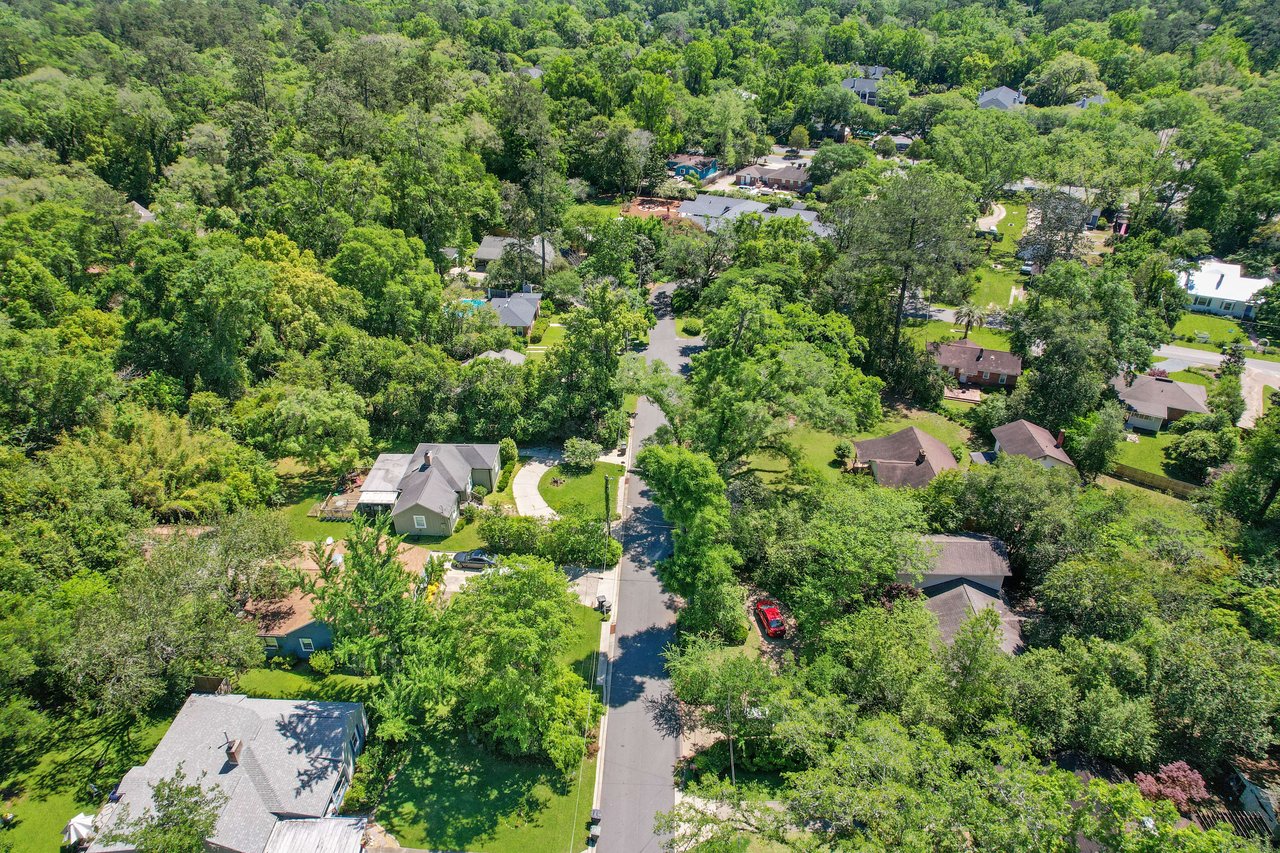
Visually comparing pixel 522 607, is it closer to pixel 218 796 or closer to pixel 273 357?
pixel 218 796

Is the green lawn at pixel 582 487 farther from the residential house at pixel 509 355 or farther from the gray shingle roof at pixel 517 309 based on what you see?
the gray shingle roof at pixel 517 309

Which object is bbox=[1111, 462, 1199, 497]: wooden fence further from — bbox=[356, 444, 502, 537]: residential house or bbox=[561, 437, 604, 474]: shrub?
bbox=[356, 444, 502, 537]: residential house

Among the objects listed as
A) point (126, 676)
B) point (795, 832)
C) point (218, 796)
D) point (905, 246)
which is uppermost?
point (905, 246)

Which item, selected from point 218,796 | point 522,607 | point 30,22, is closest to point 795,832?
point 522,607

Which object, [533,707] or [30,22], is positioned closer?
[533,707]

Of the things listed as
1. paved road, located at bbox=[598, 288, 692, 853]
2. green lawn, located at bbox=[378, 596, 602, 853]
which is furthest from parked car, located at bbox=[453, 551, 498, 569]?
green lawn, located at bbox=[378, 596, 602, 853]

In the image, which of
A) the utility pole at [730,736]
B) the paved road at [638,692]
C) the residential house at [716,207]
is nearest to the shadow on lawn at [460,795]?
the paved road at [638,692]
